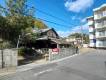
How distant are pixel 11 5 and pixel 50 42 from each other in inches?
528

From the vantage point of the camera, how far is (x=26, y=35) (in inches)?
1113

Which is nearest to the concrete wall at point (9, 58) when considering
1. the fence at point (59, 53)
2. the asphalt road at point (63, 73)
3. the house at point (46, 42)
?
the asphalt road at point (63, 73)

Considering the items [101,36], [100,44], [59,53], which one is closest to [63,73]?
[59,53]

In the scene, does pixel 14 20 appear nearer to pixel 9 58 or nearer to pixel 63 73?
pixel 9 58

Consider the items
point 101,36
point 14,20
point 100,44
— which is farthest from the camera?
point 100,44

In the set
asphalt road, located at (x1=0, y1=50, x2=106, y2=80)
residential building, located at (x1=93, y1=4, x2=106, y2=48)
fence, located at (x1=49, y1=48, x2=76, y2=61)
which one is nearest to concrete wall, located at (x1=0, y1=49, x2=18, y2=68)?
asphalt road, located at (x1=0, y1=50, x2=106, y2=80)

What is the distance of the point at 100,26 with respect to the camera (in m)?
54.6

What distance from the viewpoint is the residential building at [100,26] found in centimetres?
5319

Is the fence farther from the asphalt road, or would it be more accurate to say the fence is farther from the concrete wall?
the asphalt road

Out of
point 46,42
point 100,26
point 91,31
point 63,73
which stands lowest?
point 63,73

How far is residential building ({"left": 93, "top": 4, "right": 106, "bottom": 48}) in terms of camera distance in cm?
5319

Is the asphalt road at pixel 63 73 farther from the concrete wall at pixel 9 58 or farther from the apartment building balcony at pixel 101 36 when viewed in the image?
the apartment building balcony at pixel 101 36

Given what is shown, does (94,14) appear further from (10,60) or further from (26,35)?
(10,60)

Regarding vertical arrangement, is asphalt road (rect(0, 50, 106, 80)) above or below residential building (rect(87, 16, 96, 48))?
below
